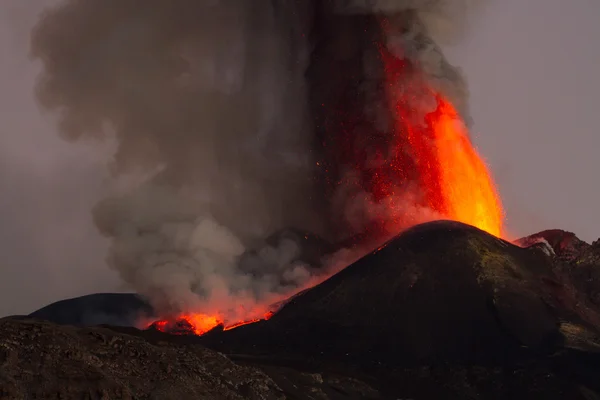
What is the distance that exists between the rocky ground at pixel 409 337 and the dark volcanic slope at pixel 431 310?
0.33 feet

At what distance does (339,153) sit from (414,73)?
12474 millimetres

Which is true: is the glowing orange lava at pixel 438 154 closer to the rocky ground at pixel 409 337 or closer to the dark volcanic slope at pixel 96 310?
the rocky ground at pixel 409 337

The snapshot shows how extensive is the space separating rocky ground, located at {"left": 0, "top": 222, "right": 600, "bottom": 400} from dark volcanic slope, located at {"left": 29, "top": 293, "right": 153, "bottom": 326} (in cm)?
2251

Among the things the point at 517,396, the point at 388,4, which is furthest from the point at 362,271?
the point at 388,4

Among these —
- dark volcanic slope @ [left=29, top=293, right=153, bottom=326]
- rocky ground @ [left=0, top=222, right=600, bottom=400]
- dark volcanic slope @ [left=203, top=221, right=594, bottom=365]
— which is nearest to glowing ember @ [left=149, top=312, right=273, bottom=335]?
dark volcanic slope @ [left=203, top=221, right=594, bottom=365]

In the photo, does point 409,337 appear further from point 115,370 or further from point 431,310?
point 115,370

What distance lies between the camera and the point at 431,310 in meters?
56.8

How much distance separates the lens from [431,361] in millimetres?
51938

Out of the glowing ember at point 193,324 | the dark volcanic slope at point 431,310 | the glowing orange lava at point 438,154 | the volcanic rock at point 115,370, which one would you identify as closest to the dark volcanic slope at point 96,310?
the glowing ember at point 193,324

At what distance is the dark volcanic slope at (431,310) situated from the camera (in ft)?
176

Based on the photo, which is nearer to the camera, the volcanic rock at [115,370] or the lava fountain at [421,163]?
the volcanic rock at [115,370]

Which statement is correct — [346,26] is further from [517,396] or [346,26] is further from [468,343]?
[517,396]

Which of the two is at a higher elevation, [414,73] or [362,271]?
[414,73]

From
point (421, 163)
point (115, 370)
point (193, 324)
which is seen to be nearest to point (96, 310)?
point (193, 324)
